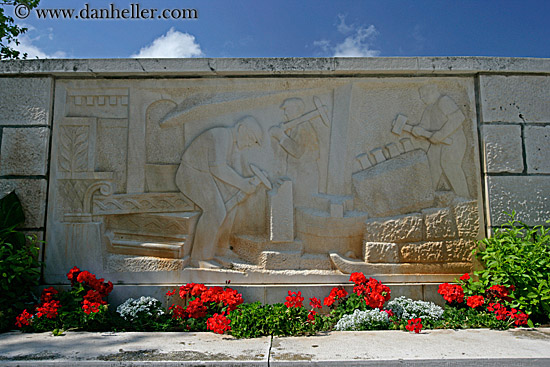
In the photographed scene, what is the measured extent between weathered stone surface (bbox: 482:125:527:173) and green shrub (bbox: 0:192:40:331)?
492 cm

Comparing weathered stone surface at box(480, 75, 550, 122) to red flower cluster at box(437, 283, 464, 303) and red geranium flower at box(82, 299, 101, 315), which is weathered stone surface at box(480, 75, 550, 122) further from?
red geranium flower at box(82, 299, 101, 315)

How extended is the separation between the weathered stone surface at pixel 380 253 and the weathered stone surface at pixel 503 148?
139cm

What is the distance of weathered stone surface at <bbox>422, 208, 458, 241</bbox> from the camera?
4.45 m

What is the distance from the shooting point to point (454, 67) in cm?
457

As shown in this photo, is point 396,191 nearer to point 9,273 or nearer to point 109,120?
point 109,120

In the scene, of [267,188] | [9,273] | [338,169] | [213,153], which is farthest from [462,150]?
[9,273]

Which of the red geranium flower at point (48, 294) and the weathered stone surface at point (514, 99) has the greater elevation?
the weathered stone surface at point (514, 99)

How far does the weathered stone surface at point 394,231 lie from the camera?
4.43m

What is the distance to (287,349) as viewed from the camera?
3129mm

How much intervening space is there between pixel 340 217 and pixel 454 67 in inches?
83.4

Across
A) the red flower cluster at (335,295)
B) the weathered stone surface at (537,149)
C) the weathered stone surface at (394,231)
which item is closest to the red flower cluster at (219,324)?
the red flower cluster at (335,295)

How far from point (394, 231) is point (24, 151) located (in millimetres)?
4134

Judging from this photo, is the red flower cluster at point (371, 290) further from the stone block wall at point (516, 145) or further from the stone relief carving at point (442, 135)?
the stone block wall at point (516, 145)

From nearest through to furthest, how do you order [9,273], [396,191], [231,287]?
1. [9,273]
2. [231,287]
3. [396,191]
